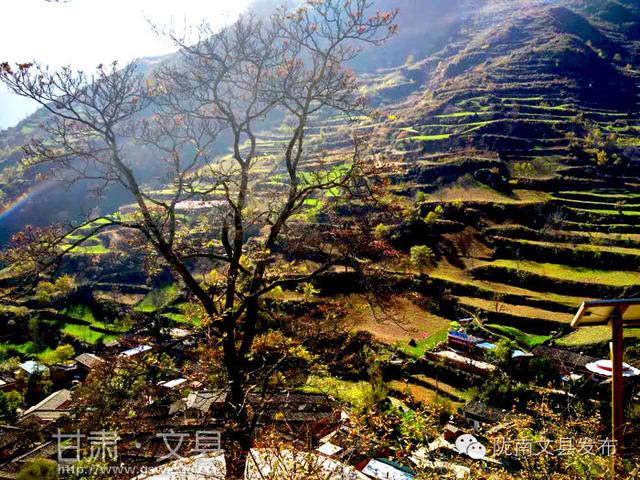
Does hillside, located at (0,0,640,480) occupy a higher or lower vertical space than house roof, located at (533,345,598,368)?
higher

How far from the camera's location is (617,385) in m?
4.51

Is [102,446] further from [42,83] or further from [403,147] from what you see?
[403,147]

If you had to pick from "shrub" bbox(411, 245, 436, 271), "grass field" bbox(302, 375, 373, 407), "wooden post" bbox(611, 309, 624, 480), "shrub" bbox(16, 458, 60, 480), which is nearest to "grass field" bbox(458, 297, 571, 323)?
"shrub" bbox(411, 245, 436, 271)

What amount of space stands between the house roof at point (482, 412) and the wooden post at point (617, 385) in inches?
639

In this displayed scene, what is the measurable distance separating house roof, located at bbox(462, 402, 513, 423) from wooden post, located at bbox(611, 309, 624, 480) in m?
16.2

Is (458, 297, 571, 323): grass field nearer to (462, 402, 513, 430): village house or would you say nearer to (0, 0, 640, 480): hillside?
(0, 0, 640, 480): hillside

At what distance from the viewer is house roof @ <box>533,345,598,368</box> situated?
2314 cm

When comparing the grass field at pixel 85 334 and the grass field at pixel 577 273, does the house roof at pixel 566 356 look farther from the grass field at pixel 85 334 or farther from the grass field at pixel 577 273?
the grass field at pixel 85 334

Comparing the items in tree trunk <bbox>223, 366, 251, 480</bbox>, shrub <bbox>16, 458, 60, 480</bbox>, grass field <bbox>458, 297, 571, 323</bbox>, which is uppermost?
tree trunk <bbox>223, 366, 251, 480</bbox>

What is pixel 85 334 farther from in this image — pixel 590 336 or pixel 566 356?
pixel 590 336

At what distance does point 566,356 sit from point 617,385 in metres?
22.9

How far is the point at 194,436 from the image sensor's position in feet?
20.5

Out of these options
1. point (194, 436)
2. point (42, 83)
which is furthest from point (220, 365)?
point (42, 83)

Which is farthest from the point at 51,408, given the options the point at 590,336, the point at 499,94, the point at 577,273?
the point at 499,94
